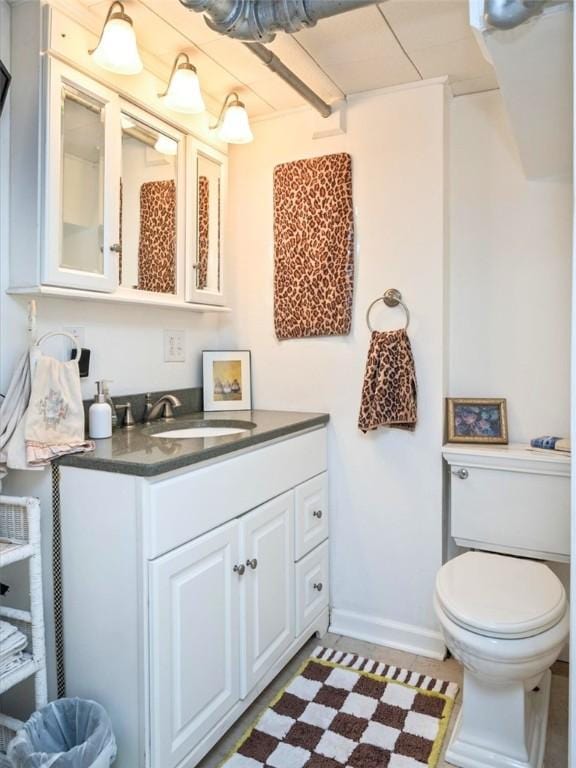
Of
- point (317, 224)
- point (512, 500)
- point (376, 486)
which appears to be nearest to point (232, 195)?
point (317, 224)

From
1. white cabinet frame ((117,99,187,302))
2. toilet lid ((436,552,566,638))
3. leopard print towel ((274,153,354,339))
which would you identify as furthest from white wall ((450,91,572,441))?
white cabinet frame ((117,99,187,302))

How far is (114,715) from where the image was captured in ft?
4.55

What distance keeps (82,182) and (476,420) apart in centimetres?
165

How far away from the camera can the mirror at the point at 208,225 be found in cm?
217

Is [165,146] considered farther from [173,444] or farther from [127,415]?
[173,444]

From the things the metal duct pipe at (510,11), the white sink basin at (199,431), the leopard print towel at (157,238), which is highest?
the metal duct pipe at (510,11)

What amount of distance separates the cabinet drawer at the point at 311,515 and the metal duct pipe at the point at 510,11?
5.02 ft

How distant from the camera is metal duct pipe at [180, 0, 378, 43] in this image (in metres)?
1.36

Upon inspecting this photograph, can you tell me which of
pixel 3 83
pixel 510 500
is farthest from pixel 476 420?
pixel 3 83

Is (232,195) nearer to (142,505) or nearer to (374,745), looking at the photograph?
(142,505)

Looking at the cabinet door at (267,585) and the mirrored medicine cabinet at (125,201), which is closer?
the mirrored medicine cabinet at (125,201)

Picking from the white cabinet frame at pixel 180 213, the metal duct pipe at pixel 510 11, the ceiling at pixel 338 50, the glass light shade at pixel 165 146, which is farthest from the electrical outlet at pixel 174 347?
the metal duct pipe at pixel 510 11

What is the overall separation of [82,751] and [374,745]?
87 centimetres

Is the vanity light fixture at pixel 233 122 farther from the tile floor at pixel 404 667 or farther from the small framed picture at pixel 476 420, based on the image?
the tile floor at pixel 404 667
